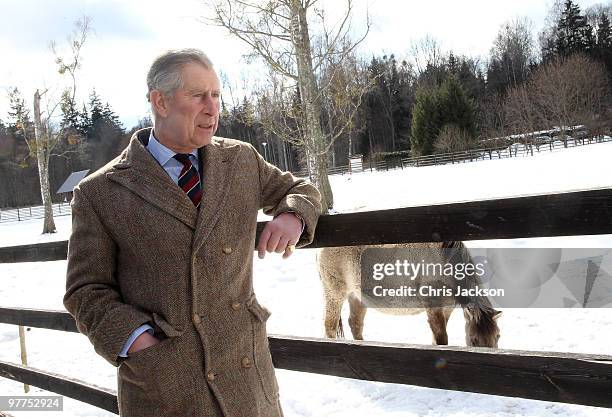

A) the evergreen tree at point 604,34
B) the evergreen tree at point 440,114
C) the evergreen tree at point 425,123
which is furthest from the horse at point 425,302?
the evergreen tree at point 604,34

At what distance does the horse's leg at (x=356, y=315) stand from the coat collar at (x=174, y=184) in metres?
3.26

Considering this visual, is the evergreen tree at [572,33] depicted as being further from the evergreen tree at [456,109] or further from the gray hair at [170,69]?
the gray hair at [170,69]

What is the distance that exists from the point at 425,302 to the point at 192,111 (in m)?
3.03

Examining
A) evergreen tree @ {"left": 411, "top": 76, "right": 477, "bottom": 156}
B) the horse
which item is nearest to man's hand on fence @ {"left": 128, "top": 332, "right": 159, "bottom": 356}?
the horse

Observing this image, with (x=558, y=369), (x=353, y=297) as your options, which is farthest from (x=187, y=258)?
(x=353, y=297)

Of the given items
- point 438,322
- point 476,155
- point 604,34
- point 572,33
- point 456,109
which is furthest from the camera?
point 572,33

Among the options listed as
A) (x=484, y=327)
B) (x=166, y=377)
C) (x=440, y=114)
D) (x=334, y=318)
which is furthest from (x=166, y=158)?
(x=440, y=114)

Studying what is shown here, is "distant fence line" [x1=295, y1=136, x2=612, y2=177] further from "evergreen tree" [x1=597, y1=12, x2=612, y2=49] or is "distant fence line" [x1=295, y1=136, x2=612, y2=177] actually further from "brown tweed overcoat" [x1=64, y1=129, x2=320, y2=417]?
"brown tweed overcoat" [x1=64, y1=129, x2=320, y2=417]

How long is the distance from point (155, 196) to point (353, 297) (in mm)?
3452

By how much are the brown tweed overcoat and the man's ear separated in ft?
0.49

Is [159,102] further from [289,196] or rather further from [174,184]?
[289,196]

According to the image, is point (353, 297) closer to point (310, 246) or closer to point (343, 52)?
point (310, 246)

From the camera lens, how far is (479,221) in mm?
1812

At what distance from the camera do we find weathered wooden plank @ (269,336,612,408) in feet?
5.45
